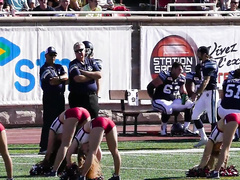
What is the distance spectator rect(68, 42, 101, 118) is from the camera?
1377cm

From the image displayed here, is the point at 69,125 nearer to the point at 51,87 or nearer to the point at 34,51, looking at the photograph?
the point at 51,87

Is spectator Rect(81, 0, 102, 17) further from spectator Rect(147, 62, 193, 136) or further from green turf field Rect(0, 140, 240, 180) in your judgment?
green turf field Rect(0, 140, 240, 180)

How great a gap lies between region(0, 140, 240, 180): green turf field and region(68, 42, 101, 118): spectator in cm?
95

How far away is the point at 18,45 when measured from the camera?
66.6 ft

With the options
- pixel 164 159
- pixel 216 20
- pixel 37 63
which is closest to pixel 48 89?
pixel 164 159

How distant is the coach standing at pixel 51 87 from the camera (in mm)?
14516

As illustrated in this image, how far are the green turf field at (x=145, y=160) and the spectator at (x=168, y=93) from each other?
1.42 m

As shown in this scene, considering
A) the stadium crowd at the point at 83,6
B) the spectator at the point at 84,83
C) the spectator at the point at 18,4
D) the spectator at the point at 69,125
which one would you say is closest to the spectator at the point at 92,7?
the stadium crowd at the point at 83,6

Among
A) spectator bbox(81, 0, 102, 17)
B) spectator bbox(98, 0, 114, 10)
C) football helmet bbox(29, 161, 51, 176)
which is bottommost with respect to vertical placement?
football helmet bbox(29, 161, 51, 176)

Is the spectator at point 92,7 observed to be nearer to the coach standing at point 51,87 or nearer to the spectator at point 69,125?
the coach standing at point 51,87

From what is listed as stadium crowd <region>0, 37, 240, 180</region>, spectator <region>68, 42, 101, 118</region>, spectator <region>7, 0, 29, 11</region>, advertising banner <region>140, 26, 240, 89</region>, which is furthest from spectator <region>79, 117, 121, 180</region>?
spectator <region>7, 0, 29, 11</region>

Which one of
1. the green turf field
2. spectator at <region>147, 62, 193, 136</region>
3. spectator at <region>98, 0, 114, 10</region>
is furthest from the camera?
spectator at <region>98, 0, 114, 10</region>

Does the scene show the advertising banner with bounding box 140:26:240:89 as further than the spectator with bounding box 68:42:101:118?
Yes

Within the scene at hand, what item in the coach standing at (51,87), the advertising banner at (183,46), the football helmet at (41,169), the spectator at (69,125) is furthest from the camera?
the advertising banner at (183,46)
